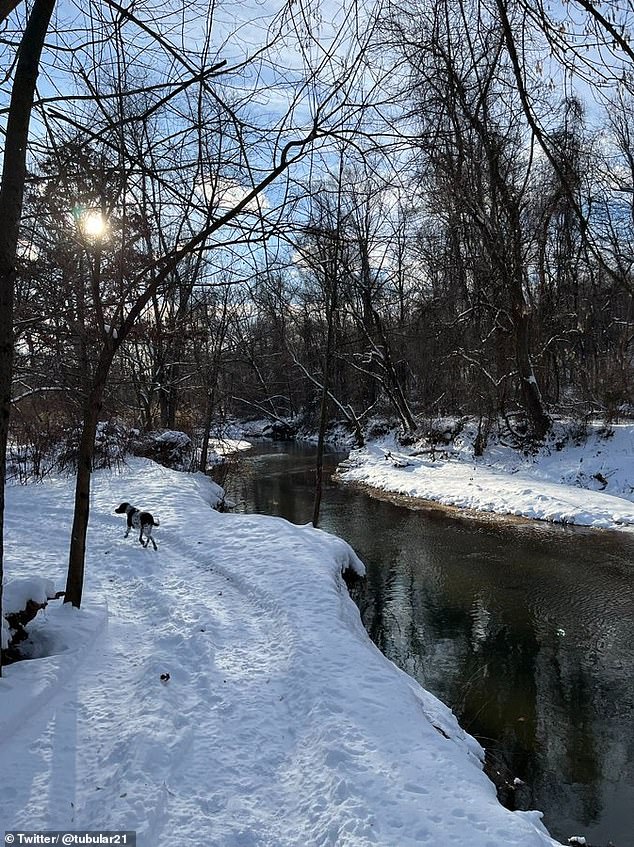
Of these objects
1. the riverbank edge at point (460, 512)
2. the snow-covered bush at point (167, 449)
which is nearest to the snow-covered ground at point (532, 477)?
the riverbank edge at point (460, 512)

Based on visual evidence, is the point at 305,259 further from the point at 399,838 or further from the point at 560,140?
the point at 399,838

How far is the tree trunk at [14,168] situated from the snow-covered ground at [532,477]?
1299 cm

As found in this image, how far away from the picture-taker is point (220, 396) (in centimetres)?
1695

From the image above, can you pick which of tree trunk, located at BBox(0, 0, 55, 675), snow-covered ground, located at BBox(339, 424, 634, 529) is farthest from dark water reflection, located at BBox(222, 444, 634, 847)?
tree trunk, located at BBox(0, 0, 55, 675)

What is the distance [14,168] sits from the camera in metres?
3.04

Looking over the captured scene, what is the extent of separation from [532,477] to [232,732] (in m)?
15.3

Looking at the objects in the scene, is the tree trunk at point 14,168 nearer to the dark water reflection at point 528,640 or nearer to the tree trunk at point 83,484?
the tree trunk at point 83,484

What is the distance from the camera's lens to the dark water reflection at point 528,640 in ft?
15.7

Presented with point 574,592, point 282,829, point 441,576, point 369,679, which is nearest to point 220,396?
point 441,576

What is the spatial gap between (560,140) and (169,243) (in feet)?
11.5

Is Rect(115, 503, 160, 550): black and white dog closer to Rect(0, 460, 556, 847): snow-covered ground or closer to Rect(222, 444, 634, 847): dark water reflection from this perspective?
Rect(0, 460, 556, 847): snow-covered ground

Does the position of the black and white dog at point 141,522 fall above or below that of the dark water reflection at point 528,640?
above

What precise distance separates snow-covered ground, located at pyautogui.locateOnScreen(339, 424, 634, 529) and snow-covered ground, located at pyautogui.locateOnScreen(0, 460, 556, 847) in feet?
29.7

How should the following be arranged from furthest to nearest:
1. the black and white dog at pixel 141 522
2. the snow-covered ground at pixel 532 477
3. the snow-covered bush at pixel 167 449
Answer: the snow-covered bush at pixel 167 449
the snow-covered ground at pixel 532 477
the black and white dog at pixel 141 522
